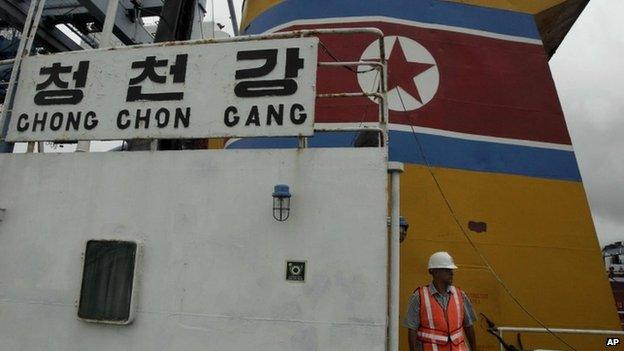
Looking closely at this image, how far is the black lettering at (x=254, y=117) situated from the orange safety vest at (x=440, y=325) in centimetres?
168

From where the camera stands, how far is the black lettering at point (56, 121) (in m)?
3.52

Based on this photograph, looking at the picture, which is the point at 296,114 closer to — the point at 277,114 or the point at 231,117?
the point at 277,114

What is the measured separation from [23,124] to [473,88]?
448 cm

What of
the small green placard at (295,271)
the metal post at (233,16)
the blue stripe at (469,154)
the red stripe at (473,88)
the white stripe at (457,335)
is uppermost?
the metal post at (233,16)

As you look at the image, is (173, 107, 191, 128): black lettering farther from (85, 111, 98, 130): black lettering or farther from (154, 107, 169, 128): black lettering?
(85, 111, 98, 130): black lettering

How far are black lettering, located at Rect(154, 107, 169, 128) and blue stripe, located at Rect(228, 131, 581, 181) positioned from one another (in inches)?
65.8

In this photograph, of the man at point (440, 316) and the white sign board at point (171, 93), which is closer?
the man at point (440, 316)

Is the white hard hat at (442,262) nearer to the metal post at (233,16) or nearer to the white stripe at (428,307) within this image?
the white stripe at (428,307)

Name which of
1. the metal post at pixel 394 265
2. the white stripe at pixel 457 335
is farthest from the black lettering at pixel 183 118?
the white stripe at pixel 457 335

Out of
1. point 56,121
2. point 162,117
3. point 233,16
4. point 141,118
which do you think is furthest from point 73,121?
point 233,16

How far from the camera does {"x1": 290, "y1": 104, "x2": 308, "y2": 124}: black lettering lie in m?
3.12

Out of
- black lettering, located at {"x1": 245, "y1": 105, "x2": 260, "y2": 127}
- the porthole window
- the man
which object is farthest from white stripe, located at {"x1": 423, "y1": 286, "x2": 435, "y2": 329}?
the porthole window

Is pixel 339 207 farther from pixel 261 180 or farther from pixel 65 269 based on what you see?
pixel 65 269

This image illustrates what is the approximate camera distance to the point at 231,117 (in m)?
3.26
